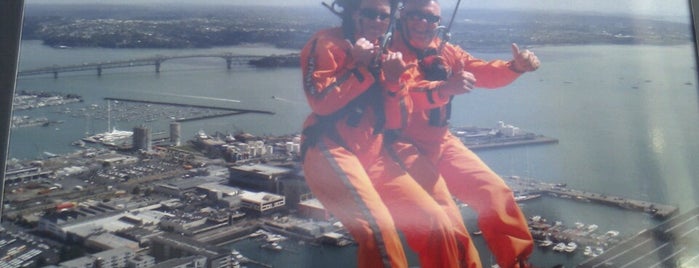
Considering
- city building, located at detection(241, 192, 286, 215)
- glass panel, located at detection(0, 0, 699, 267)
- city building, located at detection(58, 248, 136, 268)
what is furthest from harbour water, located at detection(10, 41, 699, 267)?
city building, located at detection(58, 248, 136, 268)

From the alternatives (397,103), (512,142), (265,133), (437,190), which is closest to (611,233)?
(512,142)

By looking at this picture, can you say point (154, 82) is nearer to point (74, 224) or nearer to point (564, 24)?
point (74, 224)

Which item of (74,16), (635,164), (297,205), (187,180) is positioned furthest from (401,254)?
(74,16)

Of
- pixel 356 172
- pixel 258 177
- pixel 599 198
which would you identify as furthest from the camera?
pixel 599 198

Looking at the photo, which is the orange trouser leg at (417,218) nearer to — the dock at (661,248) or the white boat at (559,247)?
the white boat at (559,247)

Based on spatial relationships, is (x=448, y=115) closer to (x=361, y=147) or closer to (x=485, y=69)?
(x=485, y=69)

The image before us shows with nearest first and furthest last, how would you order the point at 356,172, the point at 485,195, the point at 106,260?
the point at 106,260 < the point at 356,172 < the point at 485,195
